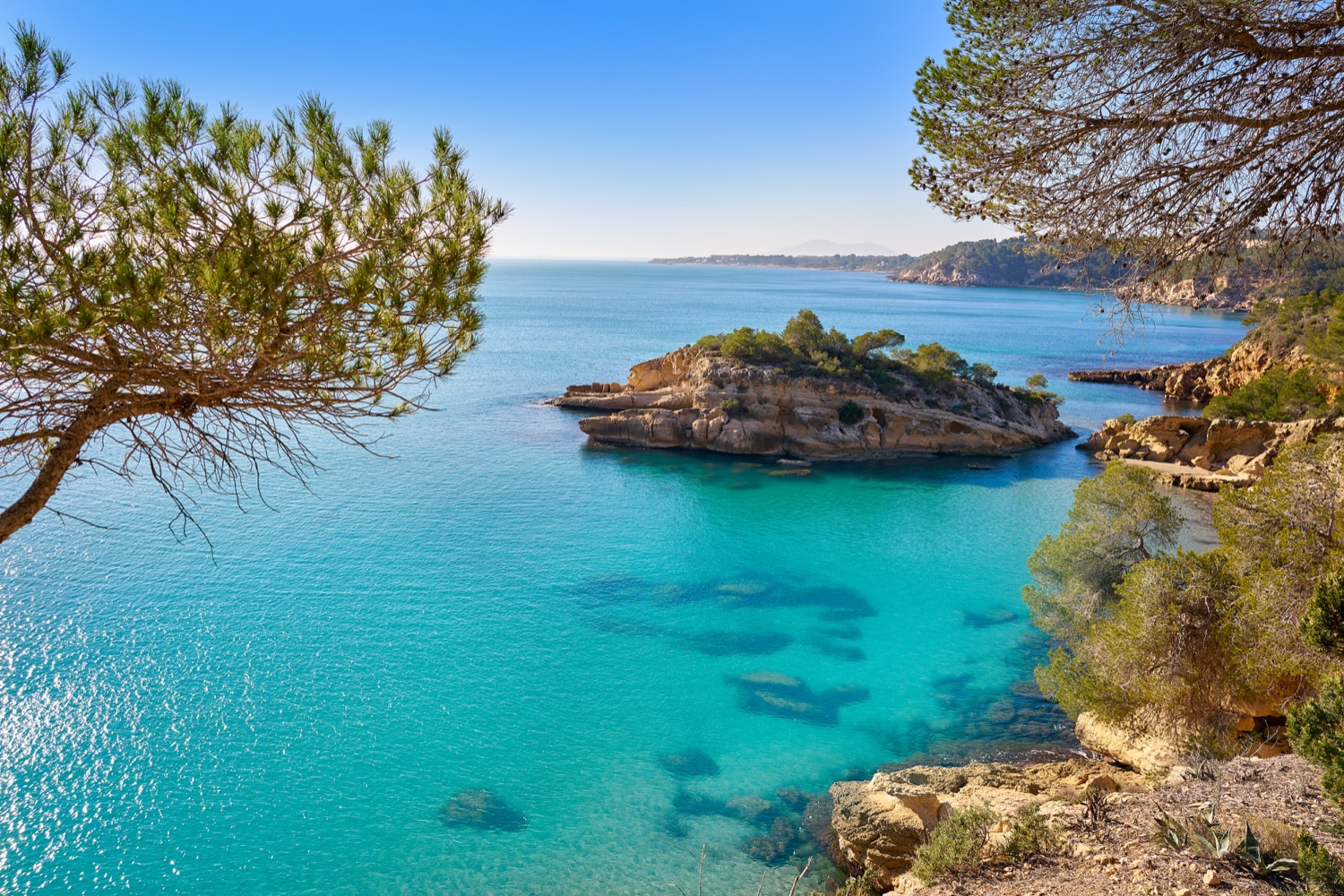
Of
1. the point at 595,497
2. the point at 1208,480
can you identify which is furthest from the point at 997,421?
the point at 595,497

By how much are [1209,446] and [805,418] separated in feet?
53.6

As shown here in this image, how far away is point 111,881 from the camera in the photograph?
10125 mm

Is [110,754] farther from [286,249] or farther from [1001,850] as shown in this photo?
[1001,850]

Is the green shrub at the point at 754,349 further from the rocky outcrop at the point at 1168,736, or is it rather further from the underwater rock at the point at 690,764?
the rocky outcrop at the point at 1168,736

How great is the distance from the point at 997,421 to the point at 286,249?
36896mm

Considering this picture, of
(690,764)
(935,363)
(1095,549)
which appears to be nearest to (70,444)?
(690,764)

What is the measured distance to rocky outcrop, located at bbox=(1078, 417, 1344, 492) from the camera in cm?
2767

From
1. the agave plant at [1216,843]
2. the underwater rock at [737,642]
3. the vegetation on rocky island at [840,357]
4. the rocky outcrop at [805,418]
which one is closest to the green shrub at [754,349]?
the vegetation on rocky island at [840,357]

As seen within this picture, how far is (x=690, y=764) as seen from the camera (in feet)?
42.9

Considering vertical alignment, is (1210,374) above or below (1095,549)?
above

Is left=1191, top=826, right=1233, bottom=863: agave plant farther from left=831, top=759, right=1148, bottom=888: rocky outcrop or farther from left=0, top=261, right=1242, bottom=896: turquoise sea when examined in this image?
left=0, top=261, right=1242, bottom=896: turquoise sea

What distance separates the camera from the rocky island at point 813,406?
3475 cm

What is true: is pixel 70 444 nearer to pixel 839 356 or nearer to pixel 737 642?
pixel 737 642

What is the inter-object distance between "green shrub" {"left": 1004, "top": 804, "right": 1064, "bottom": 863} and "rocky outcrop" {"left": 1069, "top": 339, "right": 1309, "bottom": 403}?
3878 cm
